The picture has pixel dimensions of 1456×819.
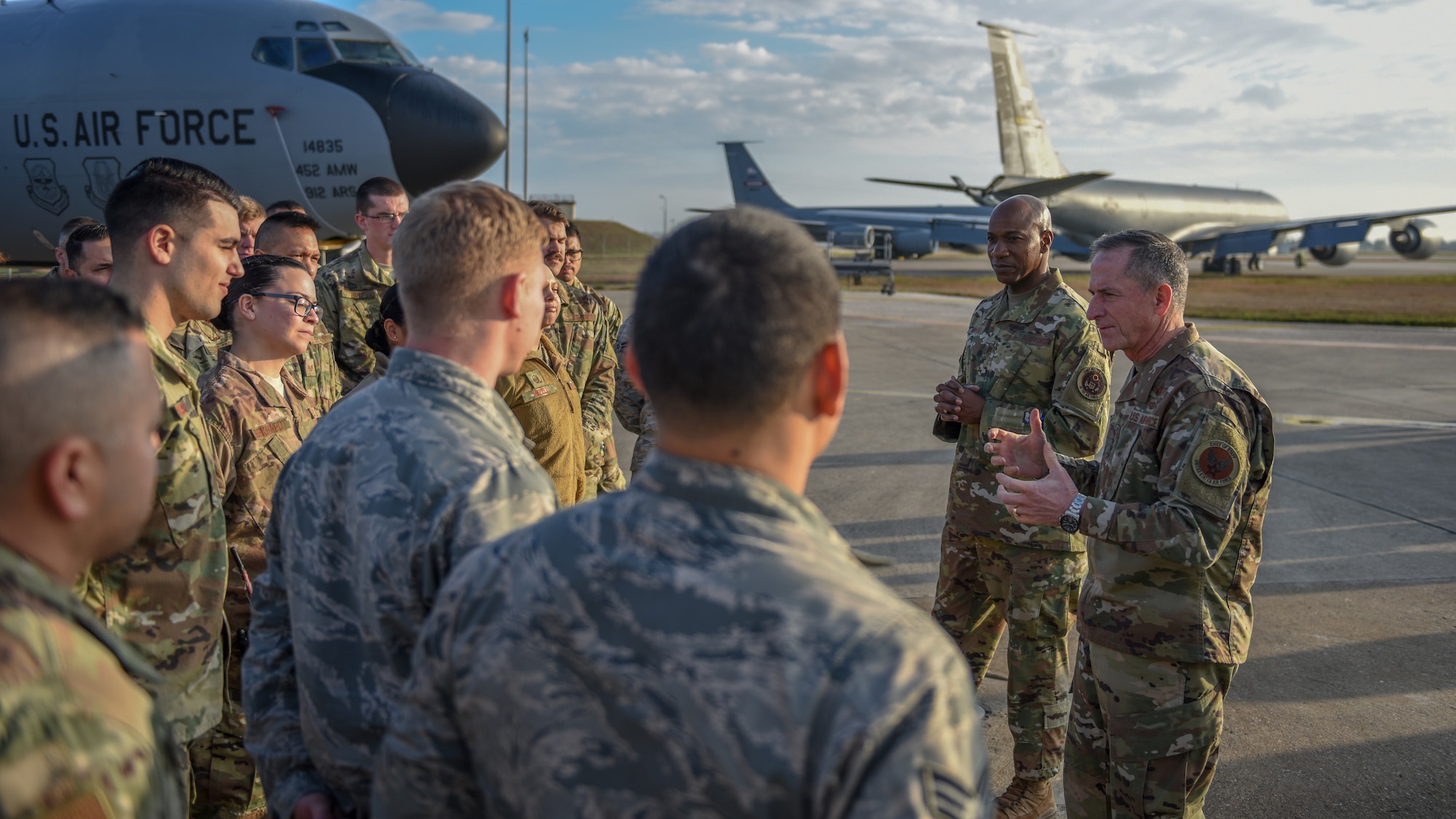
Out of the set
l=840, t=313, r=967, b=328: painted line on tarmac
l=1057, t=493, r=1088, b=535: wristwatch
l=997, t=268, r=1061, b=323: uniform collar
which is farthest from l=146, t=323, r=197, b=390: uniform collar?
l=840, t=313, r=967, b=328: painted line on tarmac

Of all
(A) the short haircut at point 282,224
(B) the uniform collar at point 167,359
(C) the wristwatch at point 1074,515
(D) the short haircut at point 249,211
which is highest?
(D) the short haircut at point 249,211

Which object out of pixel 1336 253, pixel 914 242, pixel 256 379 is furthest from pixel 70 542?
pixel 1336 253

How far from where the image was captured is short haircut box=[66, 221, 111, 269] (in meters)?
4.64

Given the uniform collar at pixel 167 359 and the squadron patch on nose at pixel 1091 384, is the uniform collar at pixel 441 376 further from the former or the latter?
the squadron patch on nose at pixel 1091 384

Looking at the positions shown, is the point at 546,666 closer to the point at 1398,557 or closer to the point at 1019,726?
the point at 1019,726

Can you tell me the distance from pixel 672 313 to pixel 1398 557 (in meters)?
6.35

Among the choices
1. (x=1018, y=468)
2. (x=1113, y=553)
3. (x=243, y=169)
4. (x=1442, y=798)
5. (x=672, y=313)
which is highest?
(x=243, y=169)

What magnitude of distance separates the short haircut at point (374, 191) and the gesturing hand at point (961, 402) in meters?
3.32

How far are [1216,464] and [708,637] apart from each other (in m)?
2.05

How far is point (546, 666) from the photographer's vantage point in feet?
3.45

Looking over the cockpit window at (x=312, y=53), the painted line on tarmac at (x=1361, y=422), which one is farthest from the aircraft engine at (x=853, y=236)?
the cockpit window at (x=312, y=53)

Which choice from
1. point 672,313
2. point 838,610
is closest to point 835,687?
point 838,610

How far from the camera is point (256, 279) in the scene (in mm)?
3301

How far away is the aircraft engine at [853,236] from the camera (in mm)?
34938
